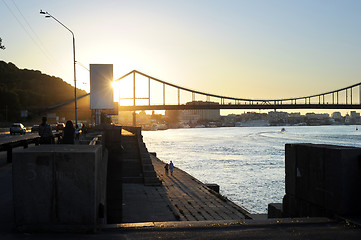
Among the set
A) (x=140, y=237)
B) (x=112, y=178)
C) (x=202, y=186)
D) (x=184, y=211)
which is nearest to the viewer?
(x=140, y=237)

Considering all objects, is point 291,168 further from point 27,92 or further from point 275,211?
point 27,92

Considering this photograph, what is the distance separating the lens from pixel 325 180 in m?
5.83

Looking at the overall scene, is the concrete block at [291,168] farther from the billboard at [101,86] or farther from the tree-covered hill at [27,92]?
the tree-covered hill at [27,92]

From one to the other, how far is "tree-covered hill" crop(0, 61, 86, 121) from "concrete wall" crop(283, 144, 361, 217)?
7524cm

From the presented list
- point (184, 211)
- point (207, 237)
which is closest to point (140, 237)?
point (207, 237)

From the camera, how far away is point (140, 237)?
4816mm

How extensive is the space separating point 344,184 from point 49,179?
13.8 feet

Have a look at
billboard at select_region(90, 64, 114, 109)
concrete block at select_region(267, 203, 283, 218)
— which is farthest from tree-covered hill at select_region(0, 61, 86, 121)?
concrete block at select_region(267, 203, 283, 218)

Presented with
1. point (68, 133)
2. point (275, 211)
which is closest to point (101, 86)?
point (68, 133)

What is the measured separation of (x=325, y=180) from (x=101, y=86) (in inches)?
1129

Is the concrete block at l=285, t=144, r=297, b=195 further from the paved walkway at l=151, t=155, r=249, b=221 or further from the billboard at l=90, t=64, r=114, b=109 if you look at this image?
the billboard at l=90, t=64, r=114, b=109

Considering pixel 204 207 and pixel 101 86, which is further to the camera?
pixel 101 86

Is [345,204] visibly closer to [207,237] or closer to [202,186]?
[207,237]

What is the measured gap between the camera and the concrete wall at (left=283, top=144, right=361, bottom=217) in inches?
222
